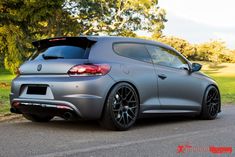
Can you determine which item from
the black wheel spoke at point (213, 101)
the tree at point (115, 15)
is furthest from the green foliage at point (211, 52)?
the black wheel spoke at point (213, 101)

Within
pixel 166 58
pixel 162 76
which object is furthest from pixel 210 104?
pixel 162 76

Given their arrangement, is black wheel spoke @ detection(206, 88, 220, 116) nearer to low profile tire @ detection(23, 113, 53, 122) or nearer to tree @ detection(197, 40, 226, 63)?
low profile tire @ detection(23, 113, 53, 122)

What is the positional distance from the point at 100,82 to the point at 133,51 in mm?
1234

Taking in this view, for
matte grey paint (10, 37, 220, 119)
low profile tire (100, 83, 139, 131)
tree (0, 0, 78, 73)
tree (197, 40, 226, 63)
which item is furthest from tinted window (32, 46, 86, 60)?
tree (197, 40, 226, 63)

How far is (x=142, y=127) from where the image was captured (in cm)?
755

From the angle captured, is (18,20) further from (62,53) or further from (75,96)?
(75,96)

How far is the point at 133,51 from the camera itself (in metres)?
7.57

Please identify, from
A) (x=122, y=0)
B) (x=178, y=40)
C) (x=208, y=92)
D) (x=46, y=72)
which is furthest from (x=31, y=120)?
(x=178, y=40)

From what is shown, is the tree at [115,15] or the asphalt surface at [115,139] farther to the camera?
the tree at [115,15]

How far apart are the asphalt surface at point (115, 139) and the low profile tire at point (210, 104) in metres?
0.52

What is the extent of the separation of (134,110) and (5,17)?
1070 centimetres

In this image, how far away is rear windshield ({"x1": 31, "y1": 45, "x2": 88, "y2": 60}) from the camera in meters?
6.87

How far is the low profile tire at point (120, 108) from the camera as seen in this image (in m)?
6.69

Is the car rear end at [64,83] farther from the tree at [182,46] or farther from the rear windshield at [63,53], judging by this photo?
the tree at [182,46]
